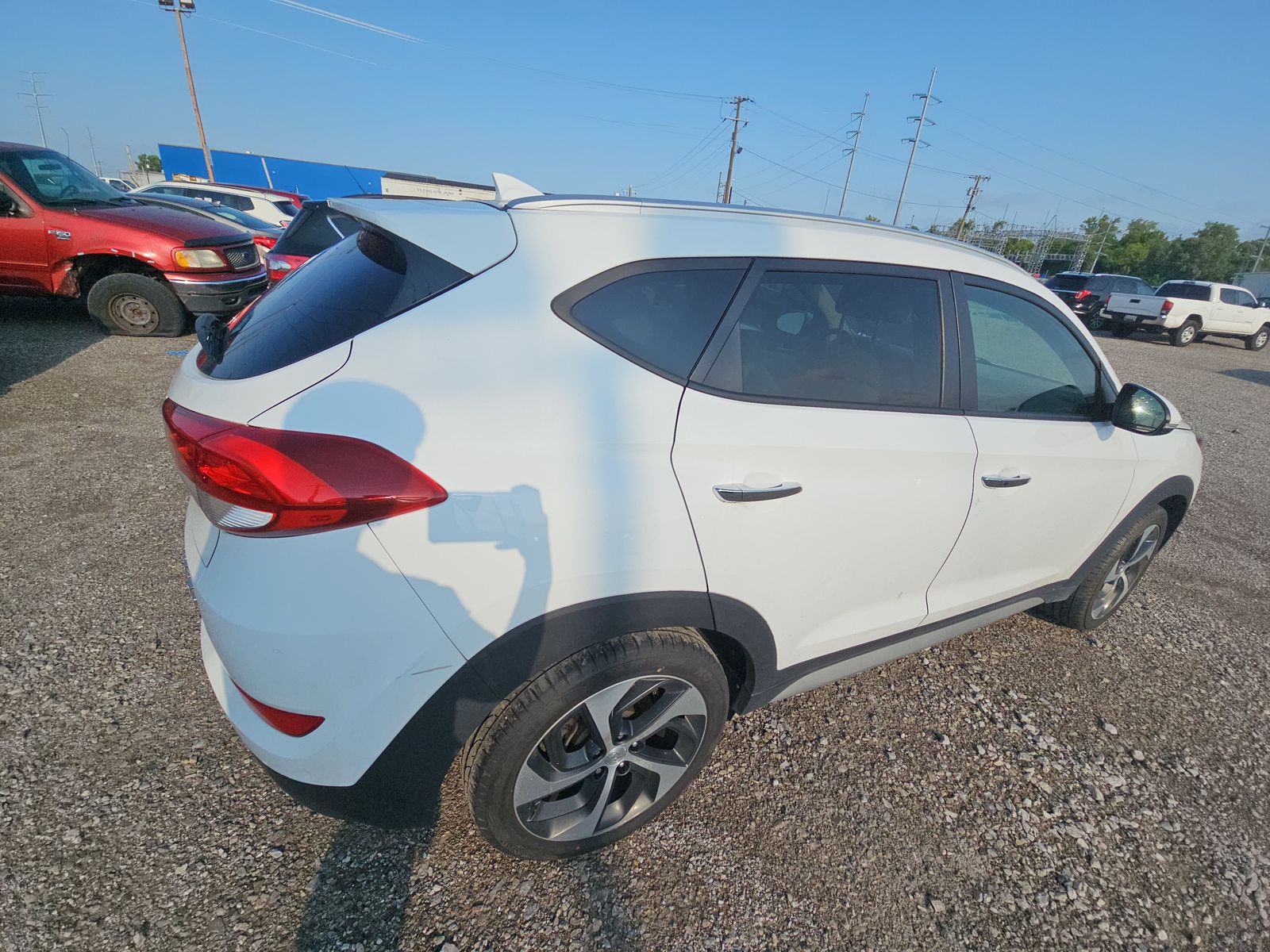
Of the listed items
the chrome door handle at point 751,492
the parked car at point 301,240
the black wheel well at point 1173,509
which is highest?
the chrome door handle at point 751,492

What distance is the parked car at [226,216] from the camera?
818 cm

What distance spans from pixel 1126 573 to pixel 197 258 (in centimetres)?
861

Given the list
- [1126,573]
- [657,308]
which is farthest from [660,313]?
[1126,573]

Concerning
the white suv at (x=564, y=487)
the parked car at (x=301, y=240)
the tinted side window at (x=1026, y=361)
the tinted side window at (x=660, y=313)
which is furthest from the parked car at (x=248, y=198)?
the tinted side window at (x=1026, y=361)

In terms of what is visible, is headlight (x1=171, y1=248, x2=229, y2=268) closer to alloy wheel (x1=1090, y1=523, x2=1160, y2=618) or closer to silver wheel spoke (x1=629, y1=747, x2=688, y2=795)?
silver wheel spoke (x1=629, y1=747, x2=688, y2=795)

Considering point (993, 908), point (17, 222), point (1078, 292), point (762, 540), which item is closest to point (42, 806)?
point (762, 540)

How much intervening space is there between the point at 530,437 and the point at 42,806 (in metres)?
1.91

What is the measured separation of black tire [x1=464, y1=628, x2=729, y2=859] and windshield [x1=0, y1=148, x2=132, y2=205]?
8.36 meters

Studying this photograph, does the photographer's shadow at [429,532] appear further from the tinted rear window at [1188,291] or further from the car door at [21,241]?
the tinted rear window at [1188,291]

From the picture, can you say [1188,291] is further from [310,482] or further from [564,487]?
[310,482]

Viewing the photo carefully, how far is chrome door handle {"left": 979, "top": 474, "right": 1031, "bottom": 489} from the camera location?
83.6 inches

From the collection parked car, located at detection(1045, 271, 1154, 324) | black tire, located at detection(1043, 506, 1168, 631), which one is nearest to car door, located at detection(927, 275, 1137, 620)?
black tire, located at detection(1043, 506, 1168, 631)

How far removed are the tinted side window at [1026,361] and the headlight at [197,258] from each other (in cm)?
768

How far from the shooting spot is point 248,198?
1446 cm
